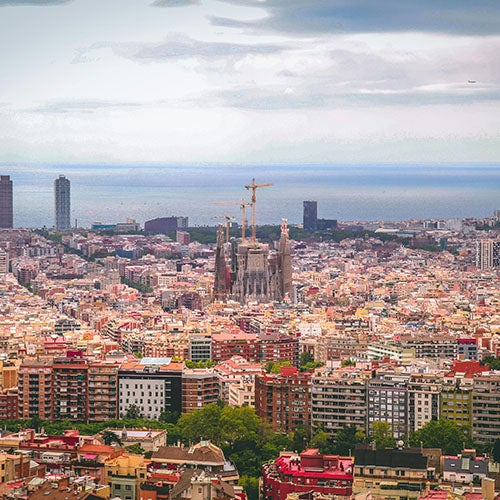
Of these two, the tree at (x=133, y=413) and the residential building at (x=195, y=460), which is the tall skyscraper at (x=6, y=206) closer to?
the tree at (x=133, y=413)

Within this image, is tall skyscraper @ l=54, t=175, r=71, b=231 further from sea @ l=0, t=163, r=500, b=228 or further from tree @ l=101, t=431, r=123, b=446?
tree @ l=101, t=431, r=123, b=446

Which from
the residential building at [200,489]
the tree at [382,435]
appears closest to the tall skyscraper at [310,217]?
the tree at [382,435]

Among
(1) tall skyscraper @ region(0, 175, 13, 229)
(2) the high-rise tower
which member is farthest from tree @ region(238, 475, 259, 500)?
(1) tall skyscraper @ region(0, 175, 13, 229)

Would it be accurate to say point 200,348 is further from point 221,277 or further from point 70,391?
point 221,277

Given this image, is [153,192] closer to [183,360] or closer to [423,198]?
A: [423,198]

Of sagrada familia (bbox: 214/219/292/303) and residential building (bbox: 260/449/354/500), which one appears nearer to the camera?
residential building (bbox: 260/449/354/500)
